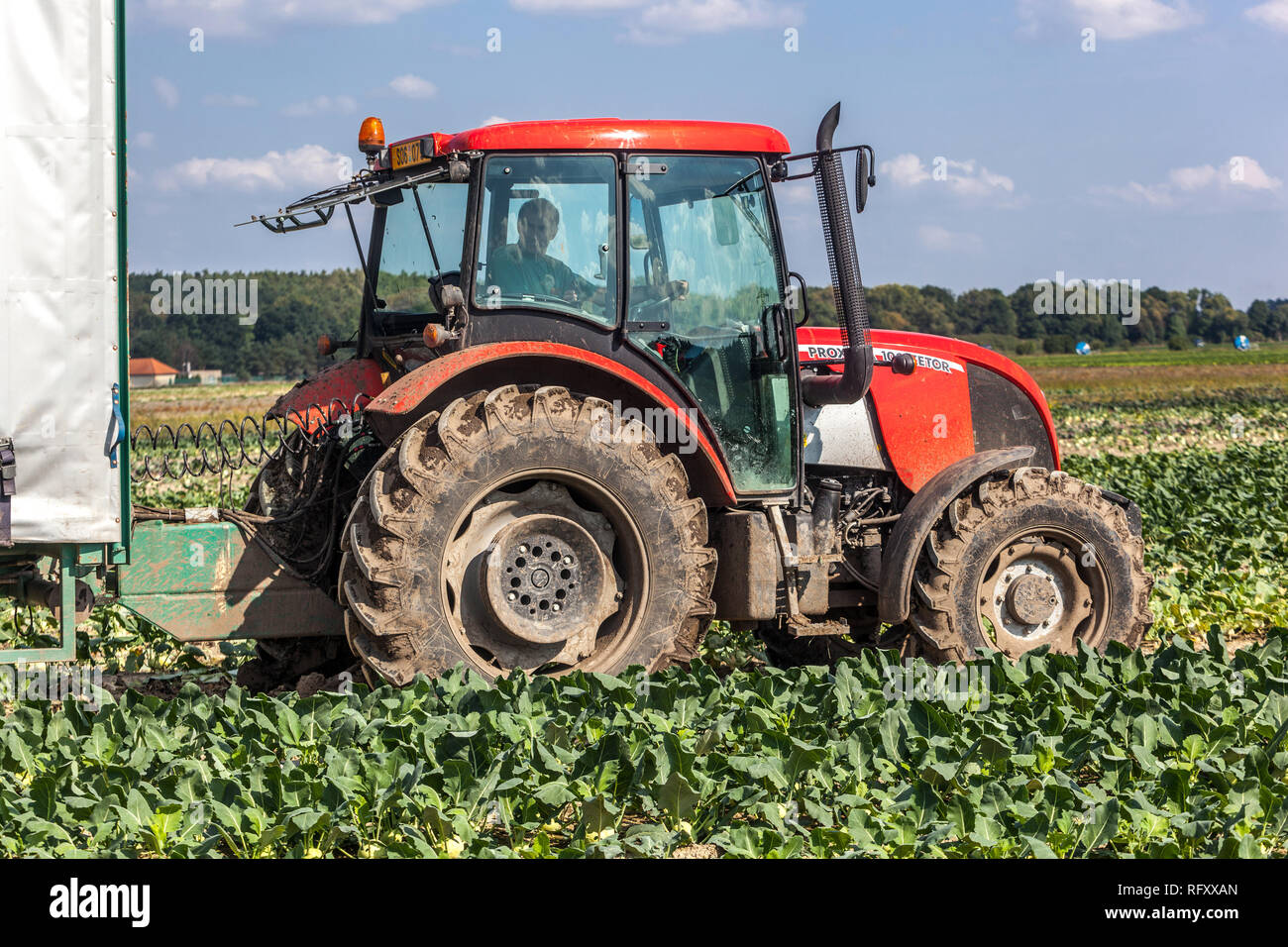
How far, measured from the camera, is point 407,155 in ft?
19.5

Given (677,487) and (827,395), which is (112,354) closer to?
(677,487)

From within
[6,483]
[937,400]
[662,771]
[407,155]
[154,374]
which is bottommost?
[662,771]

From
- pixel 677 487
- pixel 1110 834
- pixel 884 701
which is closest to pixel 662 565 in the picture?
pixel 677 487

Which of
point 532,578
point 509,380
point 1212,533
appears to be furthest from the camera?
point 1212,533

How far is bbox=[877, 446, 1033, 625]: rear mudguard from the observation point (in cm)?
629

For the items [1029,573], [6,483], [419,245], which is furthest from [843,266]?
[6,483]

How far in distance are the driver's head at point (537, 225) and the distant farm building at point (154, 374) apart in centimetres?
6822

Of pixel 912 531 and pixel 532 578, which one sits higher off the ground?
pixel 912 531

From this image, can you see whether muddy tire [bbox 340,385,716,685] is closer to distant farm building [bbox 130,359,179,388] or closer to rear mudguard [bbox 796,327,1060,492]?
rear mudguard [bbox 796,327,1060,492]

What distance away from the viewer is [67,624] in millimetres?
4855

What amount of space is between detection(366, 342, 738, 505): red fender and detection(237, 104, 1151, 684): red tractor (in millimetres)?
17

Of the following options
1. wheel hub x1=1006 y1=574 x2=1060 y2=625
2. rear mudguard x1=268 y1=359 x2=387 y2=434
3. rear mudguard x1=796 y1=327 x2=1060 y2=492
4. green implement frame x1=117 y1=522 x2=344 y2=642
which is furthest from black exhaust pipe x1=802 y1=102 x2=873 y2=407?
green implement frame x1=117 y1=522 x2=344 y2=642

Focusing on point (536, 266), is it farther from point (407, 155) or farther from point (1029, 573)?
point (1029, 573)

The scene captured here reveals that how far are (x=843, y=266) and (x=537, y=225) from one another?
4.97ft
